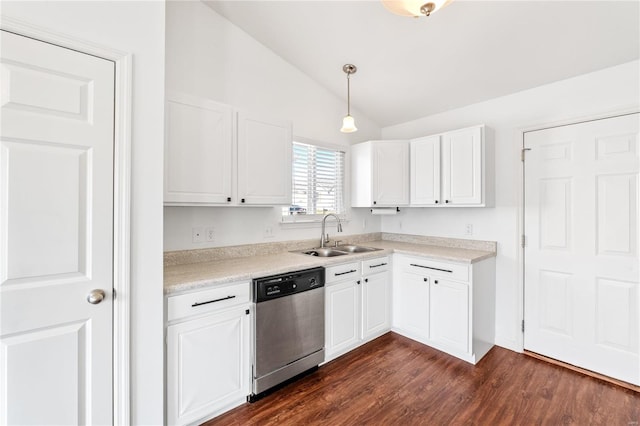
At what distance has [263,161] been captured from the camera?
2.38 m

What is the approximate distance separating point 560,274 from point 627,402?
957mm

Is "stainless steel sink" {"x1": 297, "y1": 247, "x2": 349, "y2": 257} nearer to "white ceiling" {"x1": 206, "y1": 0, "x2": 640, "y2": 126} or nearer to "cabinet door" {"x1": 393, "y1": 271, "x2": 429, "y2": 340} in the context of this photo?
"cabinet door" {"x1": 393, "y1": 271, "x2": 429, "y2": 340}

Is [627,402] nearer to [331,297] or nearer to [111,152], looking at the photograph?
[331,297]

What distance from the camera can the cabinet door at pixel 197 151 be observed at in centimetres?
193

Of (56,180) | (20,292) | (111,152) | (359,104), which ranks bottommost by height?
(20,292)

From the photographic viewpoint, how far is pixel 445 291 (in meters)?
2.66

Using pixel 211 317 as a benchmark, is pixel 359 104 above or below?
above

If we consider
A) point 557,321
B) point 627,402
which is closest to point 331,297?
point 557,321

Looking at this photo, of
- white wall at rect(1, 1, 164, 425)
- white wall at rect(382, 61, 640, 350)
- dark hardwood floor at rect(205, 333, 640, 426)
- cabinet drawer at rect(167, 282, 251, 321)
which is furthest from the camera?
white wall at rect(382, 61, 640, 350)

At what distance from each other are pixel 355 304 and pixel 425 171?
1.63 meters

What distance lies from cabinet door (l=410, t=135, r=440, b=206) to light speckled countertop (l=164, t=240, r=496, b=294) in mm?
607

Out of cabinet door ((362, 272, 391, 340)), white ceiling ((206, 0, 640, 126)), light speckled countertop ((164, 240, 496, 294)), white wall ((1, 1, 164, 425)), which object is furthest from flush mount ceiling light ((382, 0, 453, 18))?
cabinet door ((362, 272, 391, 340))

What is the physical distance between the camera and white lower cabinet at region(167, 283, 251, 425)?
1.68 meters

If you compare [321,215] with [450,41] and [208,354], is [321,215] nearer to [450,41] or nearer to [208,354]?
[208,354]
